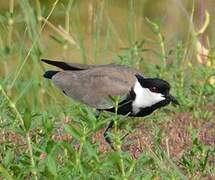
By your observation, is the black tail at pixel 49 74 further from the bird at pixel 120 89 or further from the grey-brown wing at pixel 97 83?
Result: the bird at pixel 120 89

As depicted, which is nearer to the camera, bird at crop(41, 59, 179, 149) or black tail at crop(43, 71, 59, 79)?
bird at crop(41, 59, 179, 149)

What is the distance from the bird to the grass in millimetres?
112

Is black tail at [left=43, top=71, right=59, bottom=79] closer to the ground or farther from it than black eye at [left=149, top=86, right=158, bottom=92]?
closer to the ground

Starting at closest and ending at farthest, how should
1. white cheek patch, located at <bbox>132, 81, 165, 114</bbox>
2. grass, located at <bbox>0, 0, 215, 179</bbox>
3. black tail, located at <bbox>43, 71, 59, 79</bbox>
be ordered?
grass, located at <bbox>0, 0, 215, 179</bbox>
white cheek patch, located at <bbox>132, 81, 165, 114</bbox>
black tail, located at <bbox>43, 71, 59, 79</bbox>

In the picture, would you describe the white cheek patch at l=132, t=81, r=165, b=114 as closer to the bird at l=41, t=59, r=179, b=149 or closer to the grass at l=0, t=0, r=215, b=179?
the bird at l=41, t=59, r=179, b=149

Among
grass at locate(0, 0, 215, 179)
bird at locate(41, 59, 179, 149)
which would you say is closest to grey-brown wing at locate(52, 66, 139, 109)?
bird at locate(41, 59, 179, 149)

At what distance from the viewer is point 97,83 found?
574cm

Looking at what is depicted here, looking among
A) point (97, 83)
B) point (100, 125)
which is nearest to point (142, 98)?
point (97, 83)

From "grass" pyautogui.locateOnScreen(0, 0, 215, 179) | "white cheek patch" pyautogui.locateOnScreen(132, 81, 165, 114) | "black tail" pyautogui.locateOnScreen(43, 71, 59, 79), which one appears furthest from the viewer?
"black tail" pyautogui.locateOnScreen(43, 71, 59, 79)

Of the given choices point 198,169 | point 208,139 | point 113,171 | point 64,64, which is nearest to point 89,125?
point 113,171

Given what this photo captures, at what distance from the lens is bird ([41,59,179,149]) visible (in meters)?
5.59

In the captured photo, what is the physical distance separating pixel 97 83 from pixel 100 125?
2055 millimetres

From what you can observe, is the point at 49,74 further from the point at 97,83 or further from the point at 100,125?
the point at 100,125

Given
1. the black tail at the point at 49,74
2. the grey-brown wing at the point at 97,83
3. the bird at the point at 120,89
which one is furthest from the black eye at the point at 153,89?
the black tail at the point at 49,74
